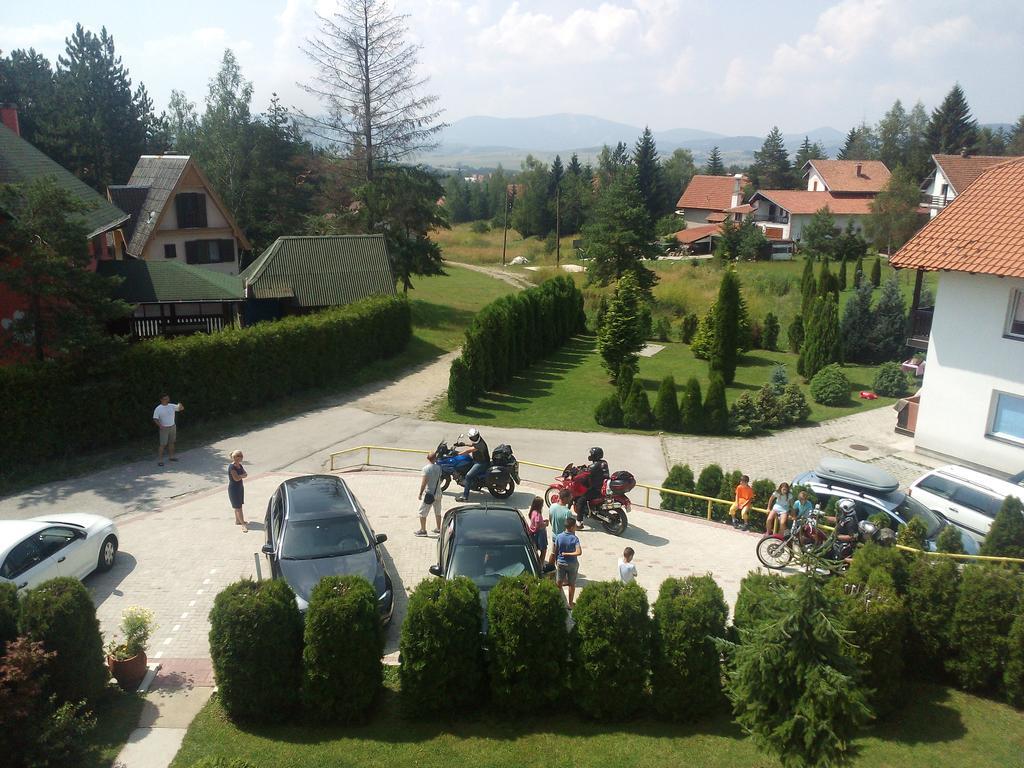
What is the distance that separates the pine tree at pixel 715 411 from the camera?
25.8 metres

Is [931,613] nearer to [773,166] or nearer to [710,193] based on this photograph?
[710,193]

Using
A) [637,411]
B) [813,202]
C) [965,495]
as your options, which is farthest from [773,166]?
[965,495]

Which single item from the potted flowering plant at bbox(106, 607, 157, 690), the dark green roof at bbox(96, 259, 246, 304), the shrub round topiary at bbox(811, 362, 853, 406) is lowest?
the shrub round topiary at bbox(811, 362, 853, 406)

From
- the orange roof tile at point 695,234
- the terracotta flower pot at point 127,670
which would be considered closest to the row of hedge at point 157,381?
the terracotta flower pot at point 127,670

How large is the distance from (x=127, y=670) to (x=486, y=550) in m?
5.05

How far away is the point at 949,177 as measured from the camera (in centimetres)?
6025

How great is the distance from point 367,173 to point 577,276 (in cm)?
2152

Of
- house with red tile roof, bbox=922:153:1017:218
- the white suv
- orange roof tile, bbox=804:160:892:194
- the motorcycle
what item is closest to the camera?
the white suv

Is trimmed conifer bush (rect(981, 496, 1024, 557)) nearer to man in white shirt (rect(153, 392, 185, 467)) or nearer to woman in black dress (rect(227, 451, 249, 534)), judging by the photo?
woman in black dress (rect(227, 451, 249, 534))

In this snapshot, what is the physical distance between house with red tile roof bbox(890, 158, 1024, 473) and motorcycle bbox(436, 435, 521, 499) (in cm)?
1230

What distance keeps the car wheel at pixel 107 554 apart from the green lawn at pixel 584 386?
12259mm

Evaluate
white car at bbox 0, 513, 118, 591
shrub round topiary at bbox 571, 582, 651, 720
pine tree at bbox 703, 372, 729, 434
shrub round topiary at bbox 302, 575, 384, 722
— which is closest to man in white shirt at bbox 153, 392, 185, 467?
white car at bbox 0, 513, 118, 591

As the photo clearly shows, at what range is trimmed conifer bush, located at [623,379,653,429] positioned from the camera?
26.0m

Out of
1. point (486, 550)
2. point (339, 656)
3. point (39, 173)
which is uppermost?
point (39, 173)
